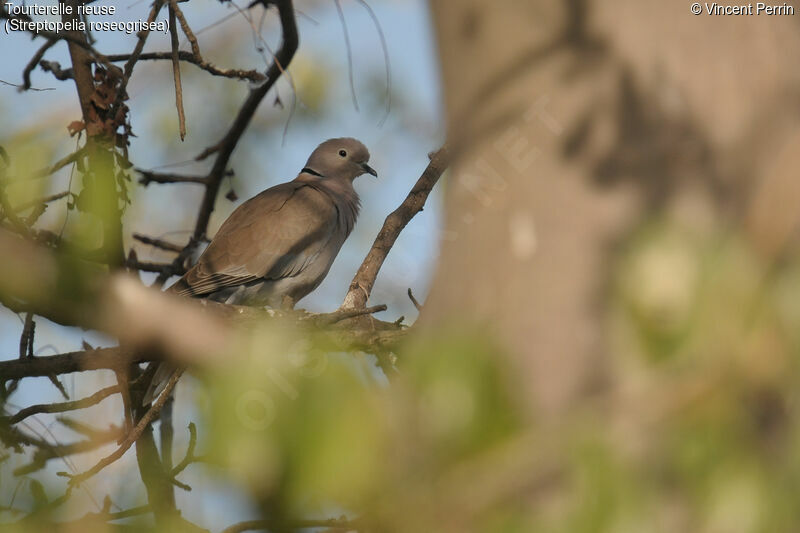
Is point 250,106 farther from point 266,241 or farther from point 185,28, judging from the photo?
point 185,28

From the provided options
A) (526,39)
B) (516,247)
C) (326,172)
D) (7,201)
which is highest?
(326,172)

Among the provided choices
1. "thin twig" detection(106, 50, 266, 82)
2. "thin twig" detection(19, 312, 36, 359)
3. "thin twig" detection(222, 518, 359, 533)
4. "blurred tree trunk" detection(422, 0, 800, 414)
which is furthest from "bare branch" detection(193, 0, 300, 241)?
"thin twig" detection(222, 518, 359, 533)

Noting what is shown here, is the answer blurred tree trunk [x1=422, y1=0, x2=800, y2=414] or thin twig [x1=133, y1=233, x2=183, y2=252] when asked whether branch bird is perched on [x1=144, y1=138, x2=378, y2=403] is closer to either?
thin twig [x1=133, y1=233, x2=183, y2=252]

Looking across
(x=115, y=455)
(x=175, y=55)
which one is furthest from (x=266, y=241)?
(x=115, y=455)

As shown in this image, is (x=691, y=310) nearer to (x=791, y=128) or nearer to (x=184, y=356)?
(x=184, y=356)

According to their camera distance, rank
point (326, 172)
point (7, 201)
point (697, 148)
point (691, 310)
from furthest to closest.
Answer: point (326, 172) → point (7, 201) → point (697, 148) → point (691, 310)

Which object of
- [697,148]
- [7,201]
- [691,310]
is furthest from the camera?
[7,201]

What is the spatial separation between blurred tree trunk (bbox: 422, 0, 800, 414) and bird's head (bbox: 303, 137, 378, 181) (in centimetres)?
502

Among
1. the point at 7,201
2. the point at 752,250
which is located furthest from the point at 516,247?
the point at 7,201

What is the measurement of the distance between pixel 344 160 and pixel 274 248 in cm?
129

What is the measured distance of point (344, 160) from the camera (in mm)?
6281

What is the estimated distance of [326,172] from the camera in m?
6.32

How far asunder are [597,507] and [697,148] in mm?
545

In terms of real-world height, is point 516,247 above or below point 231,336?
above
